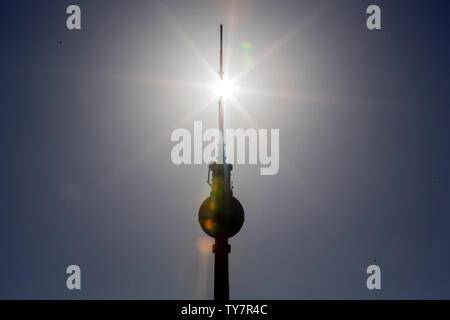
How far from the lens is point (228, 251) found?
47531 millimetres
